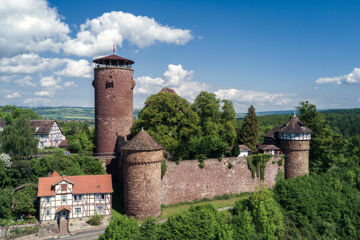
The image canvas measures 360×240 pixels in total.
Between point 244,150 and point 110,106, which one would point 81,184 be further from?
point 244,150

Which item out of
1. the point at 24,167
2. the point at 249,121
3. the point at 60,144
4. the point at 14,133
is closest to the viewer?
the point at 24,167

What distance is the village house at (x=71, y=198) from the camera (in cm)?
2473

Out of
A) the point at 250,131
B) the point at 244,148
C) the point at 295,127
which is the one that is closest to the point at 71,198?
the point at 244,148

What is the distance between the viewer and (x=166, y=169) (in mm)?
28625

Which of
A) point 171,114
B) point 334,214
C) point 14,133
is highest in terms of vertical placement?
point 171,114

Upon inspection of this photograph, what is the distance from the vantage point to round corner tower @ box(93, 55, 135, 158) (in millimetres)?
32844

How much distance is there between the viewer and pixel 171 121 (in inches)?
1240

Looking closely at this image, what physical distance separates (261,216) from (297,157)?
11889 millimetres

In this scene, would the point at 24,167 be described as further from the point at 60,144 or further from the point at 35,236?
the point at 60,144

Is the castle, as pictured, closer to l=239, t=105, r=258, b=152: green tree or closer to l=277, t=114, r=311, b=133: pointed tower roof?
l=277, t=114, r=311, b=133: pointed tower roof

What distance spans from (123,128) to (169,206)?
10.9 meters

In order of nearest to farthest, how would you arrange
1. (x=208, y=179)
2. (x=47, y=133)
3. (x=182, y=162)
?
(x=182, y=162)
(x=208, y=179)
(x=47, y=133)

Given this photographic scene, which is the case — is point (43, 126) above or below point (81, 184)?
above

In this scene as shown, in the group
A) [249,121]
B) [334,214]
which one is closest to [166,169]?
[249,121]
